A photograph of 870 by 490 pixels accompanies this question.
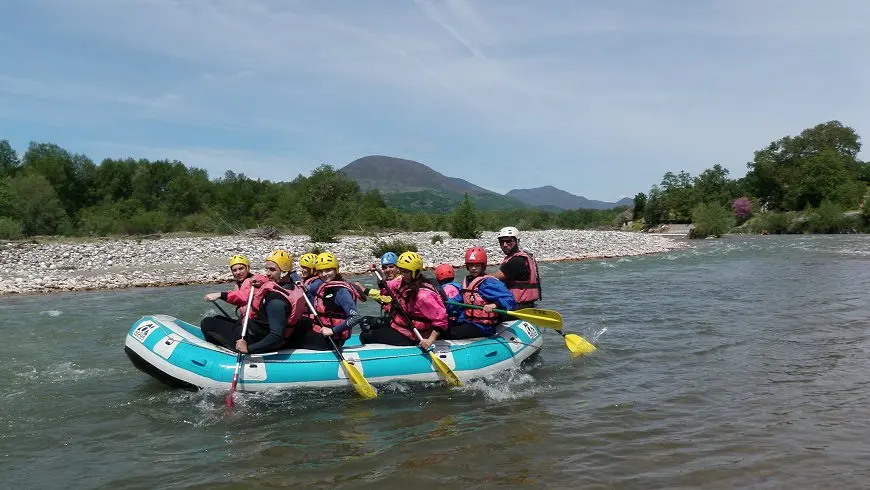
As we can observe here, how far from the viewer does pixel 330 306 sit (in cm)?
731

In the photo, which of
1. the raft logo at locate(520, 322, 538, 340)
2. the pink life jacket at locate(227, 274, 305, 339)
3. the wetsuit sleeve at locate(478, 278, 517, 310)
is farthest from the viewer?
the raft logo at locate(520, 322, 538, 340)

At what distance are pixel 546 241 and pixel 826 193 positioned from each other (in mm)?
35611

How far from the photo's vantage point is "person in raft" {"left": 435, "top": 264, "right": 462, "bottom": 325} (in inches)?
305

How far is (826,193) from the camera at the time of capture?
53406 mm

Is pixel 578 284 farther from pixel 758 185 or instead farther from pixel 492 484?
pixel 758 185

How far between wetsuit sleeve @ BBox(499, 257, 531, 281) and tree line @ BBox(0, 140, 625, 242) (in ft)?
77.5

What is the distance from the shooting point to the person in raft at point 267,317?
660cm

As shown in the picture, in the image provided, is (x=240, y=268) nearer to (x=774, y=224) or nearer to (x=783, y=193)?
(x=774, y=224)

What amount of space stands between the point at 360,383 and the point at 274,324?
112cm

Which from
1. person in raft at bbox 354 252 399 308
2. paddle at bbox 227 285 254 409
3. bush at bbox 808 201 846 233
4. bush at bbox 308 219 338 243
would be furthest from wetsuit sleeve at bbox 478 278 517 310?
bush at bbox 808 201 846 233

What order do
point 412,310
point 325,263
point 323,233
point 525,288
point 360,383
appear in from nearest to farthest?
point 360,383 < point 412,310 < point 325,263 < point 525,288 < point 323,233

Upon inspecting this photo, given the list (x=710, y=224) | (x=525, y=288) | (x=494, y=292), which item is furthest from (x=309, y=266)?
(x=710, y=224)

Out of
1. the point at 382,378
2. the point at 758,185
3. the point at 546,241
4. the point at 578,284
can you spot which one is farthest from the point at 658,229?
the point at 382,378

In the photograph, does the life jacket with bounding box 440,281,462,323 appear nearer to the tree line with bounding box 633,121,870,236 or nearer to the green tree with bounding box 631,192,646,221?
the tree line with bounding box 633,121,870,236
